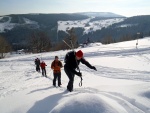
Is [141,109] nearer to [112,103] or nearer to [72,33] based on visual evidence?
[112,103]

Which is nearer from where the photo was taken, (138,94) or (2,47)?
(138,94)

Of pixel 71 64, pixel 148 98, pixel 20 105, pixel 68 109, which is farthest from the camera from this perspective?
pixel 71 64

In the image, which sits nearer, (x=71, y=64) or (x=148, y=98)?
(x=148, y=98)

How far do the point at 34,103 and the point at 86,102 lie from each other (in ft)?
6.96

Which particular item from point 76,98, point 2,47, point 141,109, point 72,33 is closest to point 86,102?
point 76,98

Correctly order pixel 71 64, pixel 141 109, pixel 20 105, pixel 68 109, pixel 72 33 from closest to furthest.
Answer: pixel 68 109, pixel 141 109, pixel 20 105, pixel 71 64, pixel 72 33

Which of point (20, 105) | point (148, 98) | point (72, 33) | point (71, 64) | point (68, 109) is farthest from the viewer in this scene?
point (72, 33)

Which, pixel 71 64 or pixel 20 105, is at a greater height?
pixel 71 64

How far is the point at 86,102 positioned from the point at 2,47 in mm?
73408

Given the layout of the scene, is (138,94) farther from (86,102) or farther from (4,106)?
(4,106)

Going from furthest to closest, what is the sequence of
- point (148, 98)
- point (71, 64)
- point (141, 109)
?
point (71, 64) < point (148, 98) < point (141, 109)

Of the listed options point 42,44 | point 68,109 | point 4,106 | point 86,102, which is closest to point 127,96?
point 86,102

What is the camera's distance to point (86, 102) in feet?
20.2

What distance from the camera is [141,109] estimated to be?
252 inches
